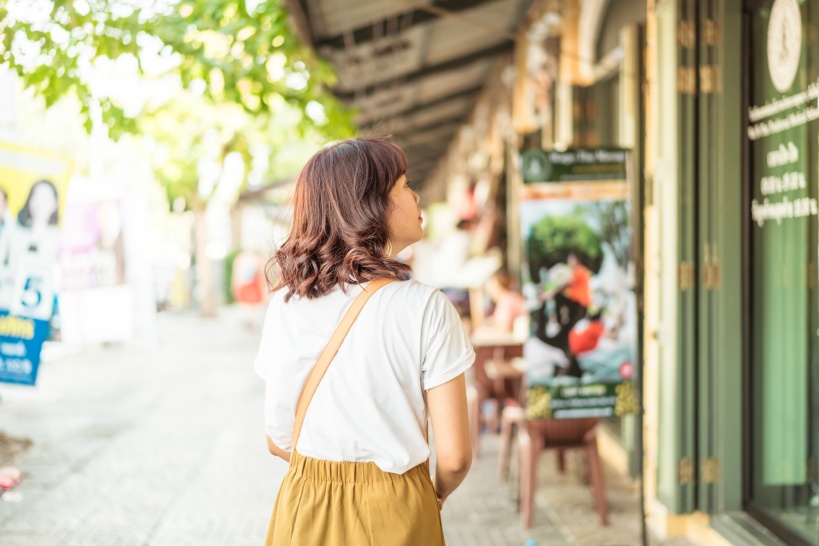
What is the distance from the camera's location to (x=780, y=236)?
3852mm

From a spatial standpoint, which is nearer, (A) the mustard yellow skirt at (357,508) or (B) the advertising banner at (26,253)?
(A) the mustard yellow skirt at (357,508)

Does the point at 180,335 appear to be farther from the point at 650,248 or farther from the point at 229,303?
the point at 650,248

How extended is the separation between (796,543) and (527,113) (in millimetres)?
6063

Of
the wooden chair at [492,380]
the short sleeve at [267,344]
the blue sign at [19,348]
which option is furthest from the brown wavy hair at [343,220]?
the wooden chair at [492,380]

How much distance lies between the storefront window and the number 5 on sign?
4.08m

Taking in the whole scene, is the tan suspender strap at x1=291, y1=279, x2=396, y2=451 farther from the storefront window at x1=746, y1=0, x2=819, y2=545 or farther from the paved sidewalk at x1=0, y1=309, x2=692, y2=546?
the paved sidewalk at x1=0, y1=309, x2=692, y2=546

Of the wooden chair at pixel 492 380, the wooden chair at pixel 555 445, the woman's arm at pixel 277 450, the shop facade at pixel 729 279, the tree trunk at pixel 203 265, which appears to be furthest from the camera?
the tree trunk at pixel 203 265

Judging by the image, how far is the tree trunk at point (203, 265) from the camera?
779 inches

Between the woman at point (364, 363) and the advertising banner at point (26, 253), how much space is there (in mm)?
3728

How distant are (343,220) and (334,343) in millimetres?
273

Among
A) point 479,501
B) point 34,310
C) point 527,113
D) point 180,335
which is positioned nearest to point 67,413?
point 34,310

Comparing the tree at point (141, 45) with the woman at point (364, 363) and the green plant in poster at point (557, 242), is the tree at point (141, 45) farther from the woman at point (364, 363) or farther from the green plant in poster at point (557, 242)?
the woman at point (364, 363)

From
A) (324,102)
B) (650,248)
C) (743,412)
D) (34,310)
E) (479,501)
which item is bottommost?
(479,501)

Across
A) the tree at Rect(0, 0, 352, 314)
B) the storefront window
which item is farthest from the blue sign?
the storefront window
